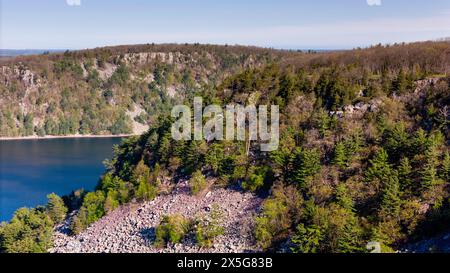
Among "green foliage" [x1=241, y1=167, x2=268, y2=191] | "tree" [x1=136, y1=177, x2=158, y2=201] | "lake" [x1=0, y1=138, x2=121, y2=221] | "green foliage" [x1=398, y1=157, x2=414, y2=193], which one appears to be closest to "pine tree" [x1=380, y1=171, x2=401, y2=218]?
"green foliage" [x1=398, y1=157, x2=414, y2=193]

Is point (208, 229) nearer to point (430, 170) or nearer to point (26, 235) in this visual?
point (26, 235)

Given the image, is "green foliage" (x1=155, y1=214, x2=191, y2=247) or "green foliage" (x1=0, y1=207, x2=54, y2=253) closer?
"green foliage" (x1=155, y1=214, x2=191, y2=247)

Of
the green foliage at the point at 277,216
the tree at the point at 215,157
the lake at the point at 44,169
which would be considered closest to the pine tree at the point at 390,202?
the green foliage at the point at 277,216

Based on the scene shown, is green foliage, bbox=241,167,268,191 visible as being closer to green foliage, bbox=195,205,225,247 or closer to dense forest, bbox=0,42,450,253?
dense forest, bbox=0,42,450,253

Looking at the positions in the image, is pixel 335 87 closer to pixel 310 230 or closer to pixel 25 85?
pixel 310 230

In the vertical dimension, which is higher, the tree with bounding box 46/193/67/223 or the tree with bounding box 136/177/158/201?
the tree with bounding box 136/177/158/201

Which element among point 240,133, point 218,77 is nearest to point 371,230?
point 240,133

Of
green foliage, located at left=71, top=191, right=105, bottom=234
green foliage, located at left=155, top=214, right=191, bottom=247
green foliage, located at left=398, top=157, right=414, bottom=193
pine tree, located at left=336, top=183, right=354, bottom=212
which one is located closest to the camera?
pine tree, located at left=336, top=183, right=354, bottom=212
